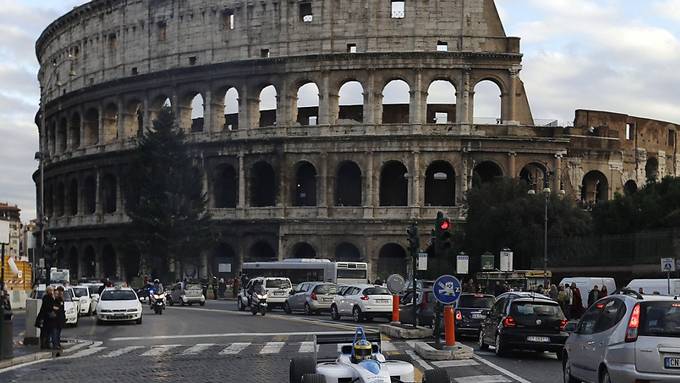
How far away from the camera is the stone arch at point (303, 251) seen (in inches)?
2598

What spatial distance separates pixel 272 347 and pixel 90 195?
192 ft

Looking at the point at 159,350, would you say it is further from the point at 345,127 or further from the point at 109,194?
the point at 109,194

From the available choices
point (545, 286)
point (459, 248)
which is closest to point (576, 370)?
point (545, 286)

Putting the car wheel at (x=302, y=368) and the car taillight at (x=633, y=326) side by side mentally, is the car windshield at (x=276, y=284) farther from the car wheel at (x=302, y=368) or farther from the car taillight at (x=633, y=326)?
the car taillight at (x=633, y=326)

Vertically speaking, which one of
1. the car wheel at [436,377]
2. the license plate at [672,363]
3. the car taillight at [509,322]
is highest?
the license plate at [672,363]

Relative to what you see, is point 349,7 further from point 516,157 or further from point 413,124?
point 516,157

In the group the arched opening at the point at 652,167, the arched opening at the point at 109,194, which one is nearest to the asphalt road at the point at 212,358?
the arched opening at the point at 109,194

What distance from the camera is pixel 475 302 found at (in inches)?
1065

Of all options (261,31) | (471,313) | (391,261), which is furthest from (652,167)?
(471,313)

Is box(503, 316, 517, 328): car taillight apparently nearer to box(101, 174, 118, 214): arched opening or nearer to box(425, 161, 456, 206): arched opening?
box(425, 161, 456, 206): arched opening

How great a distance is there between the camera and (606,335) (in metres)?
13.1

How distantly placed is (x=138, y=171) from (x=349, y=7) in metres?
18.8

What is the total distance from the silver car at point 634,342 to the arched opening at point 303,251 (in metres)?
52.6

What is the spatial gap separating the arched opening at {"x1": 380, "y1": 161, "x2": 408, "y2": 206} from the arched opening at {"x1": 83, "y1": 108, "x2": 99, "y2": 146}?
24679mm
